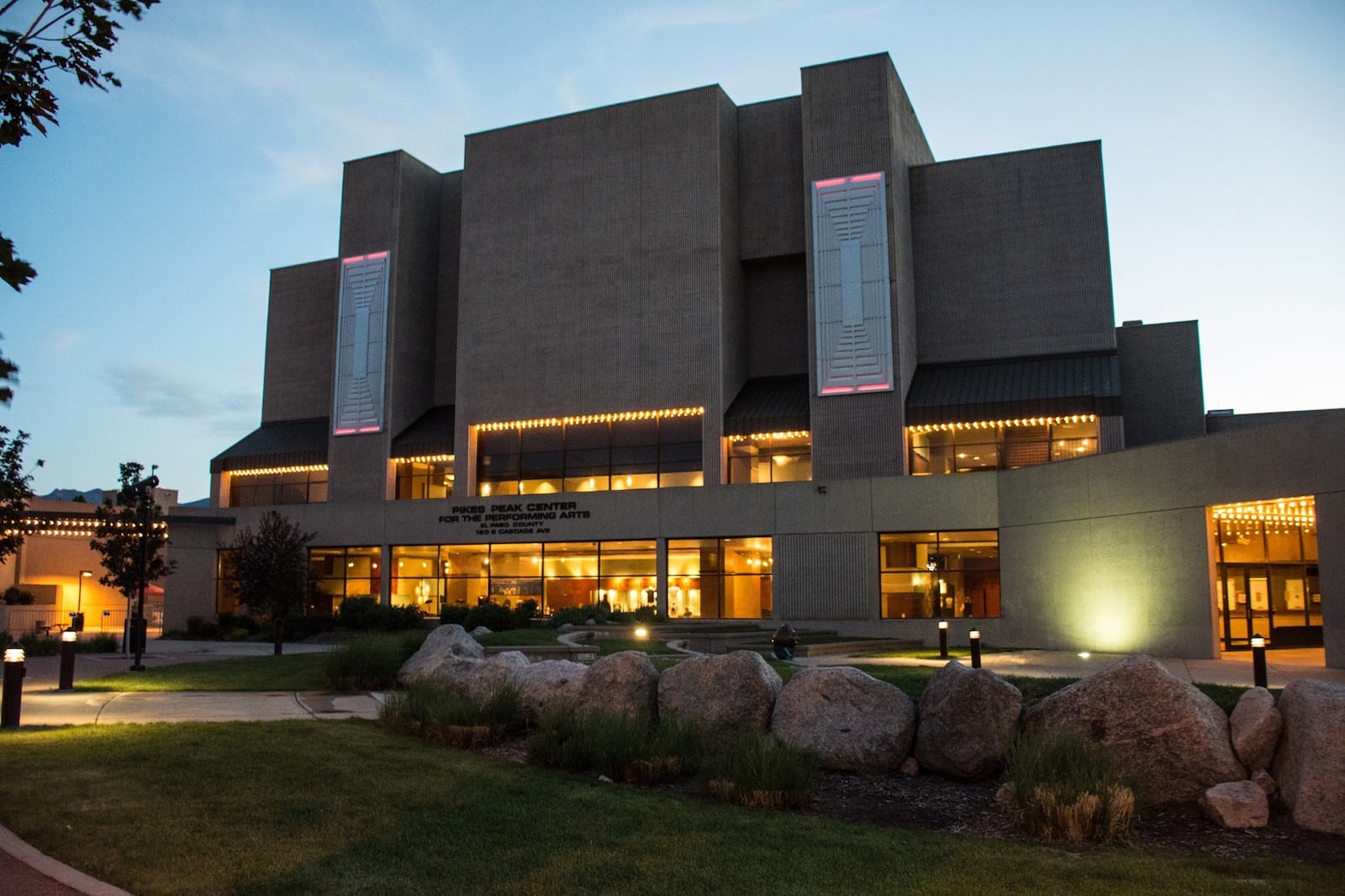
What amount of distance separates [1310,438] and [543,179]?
31289 mm

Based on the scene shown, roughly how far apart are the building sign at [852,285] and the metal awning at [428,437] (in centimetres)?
1685

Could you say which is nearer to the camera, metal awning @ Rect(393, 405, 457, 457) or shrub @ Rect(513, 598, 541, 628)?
shrub @ Rect(513, 598, 541, 628)

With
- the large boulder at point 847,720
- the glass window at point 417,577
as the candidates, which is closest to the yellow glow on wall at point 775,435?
the glass window at point 417,577

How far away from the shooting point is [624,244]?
1649 inches

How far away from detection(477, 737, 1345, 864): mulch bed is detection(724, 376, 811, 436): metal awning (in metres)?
28.4

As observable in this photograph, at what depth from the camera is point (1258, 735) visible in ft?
30.1

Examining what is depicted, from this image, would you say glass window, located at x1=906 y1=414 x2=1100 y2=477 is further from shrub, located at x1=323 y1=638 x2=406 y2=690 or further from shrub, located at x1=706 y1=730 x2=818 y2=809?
shrub, located at x1=706 y1=730 x2=818 y2=809

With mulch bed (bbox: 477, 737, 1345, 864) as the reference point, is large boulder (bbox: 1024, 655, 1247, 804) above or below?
above

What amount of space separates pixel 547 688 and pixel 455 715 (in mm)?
1278

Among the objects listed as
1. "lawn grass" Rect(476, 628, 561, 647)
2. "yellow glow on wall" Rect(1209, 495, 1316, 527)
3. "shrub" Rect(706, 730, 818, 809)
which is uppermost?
"yellow glow on wall" Rect(1209, 495, 1316, 527)

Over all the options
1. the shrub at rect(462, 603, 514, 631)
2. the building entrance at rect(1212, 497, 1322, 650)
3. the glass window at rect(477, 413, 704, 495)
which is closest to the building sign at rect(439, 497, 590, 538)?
the glass window at rect(477, 413, 704, 495)

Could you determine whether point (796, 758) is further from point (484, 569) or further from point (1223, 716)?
point (484, 569)

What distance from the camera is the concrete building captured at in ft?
118

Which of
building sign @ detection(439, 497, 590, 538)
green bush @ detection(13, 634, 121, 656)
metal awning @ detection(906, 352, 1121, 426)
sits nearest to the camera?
green bush @ detection(13, 634, 121, 656)
